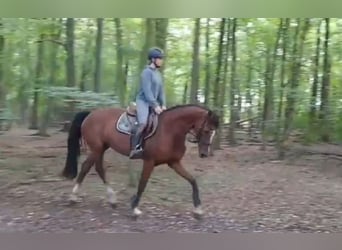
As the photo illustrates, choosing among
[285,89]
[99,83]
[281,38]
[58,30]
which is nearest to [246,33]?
[281,38]

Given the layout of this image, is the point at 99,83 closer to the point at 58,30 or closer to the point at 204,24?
the point at 58,30

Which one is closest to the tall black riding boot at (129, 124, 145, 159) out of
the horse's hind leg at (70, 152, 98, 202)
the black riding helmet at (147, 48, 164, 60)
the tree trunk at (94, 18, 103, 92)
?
the horse's hind leg at (70, 152, 98, 202)

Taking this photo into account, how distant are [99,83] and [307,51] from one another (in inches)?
52.7

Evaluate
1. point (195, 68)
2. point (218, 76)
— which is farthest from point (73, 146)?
point (218, 76)

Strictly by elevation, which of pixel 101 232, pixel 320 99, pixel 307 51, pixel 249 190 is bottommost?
pixel 101 232

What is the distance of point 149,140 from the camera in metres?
3.34

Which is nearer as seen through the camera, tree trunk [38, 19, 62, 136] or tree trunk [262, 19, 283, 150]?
tree trunk [38, 19, 62, 136]

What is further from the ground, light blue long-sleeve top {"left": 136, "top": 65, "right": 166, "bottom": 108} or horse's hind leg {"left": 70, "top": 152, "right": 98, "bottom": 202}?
light blue long-sleeve top {"left": 136, "top": 65, "right": 166, "bottom": 108}

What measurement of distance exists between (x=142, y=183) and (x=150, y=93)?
573 mm

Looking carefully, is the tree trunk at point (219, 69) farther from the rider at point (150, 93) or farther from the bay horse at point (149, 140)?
the rider at point (150, 93)

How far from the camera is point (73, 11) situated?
3.38 m

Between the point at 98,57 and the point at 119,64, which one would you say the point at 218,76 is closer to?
the point at 119,64

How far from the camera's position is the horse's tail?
333 centimetres

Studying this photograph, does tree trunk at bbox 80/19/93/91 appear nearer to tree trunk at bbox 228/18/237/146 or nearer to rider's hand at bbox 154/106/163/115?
rider's hand at bbox 154/106/163/115
